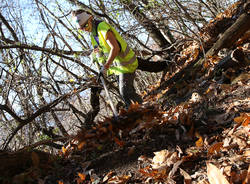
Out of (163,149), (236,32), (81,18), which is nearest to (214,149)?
(163,149)

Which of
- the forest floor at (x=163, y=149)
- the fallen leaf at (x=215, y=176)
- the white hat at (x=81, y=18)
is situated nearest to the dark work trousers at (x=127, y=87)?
the forest floor at (x=163, y=149)

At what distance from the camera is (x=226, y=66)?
11.6 ft

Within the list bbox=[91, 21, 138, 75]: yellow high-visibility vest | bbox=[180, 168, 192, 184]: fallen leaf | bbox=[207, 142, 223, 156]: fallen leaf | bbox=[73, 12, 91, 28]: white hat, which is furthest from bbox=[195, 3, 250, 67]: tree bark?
bbox=[180, 168, 192, 184]: fallen leaf

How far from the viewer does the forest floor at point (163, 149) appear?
170cm

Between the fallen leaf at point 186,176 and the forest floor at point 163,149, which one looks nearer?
the fallen leaf at point 186,176

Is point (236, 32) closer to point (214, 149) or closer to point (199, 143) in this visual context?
point (199, 143)

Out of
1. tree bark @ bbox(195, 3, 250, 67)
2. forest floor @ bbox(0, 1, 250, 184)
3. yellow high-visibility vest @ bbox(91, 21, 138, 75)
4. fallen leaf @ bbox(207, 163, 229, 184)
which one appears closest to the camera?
fallen leaf @ bbox(207, 163, 229, 184)

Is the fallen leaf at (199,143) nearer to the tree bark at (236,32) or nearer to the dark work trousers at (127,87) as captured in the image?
the dark work trousers at (127,87)

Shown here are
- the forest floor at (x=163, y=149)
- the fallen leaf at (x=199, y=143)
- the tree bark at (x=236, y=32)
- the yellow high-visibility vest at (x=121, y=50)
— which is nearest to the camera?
the forest floor at (x=163, y=149)

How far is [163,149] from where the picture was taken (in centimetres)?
220

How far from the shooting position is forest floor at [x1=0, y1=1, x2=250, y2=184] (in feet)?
5.56

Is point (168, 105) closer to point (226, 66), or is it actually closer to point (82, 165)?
point (226, 66)

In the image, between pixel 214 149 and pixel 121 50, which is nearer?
pixel 214 149

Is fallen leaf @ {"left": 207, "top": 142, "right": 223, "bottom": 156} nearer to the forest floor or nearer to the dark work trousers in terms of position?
the forest floor
